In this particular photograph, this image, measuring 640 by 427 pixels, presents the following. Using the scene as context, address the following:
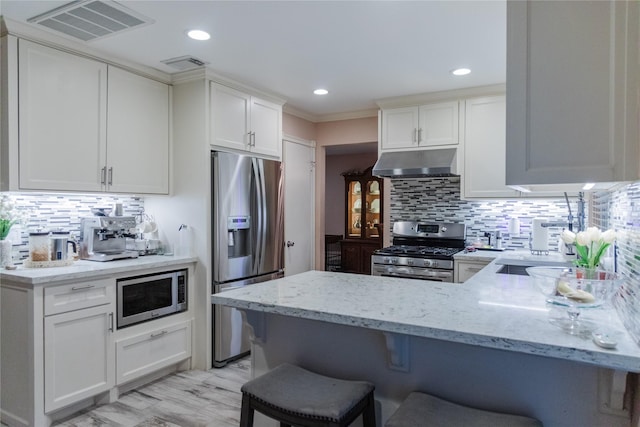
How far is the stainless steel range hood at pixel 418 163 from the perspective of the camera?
377 cm

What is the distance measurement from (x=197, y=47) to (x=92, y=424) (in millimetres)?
2533

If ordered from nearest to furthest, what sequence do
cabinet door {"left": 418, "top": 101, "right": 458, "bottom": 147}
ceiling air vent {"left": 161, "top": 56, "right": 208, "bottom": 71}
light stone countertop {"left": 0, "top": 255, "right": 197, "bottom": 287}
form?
light stone countertop {"left": 0, "top": 255, "right": 197, "bottom": 287} < ceiling air vent {"left": 161, "top": 56, "right": 208, "bottom": 71} < cabinet door {"left": 418, "top": 101, "right": 458, "bottom": 147}

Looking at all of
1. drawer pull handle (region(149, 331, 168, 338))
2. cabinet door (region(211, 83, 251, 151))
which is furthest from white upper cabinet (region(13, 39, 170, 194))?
drawer pull handle (region(149, 331, 168, 338))

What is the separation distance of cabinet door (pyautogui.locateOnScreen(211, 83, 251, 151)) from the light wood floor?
189 centimetres

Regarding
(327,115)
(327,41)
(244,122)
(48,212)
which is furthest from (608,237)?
(327,115)

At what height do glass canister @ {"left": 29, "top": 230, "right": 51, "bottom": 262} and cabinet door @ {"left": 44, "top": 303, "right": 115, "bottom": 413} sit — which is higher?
glass canister @ {"left": 29, "top": 230, "right": 51, "bottom": 262}

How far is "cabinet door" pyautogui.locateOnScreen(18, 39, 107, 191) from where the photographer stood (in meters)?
2.58

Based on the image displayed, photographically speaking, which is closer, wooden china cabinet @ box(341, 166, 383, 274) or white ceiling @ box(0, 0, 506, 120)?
white ceiling @ box(0, 0, 506, 120)

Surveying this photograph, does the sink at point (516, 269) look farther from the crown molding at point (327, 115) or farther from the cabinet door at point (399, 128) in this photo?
the crown molding at point (327, 115)

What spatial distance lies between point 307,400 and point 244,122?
9.35 ft

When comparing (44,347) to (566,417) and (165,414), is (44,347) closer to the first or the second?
(165,414)

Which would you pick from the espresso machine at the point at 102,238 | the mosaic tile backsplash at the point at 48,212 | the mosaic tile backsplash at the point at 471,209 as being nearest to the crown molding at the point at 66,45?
the mosaic tile backsplash at the point at 48,212

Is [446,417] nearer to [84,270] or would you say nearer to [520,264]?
[520,264]

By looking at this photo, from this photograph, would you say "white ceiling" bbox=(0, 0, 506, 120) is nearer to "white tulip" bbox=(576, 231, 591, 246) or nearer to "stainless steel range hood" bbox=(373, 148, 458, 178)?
"stainless steel range hood" bbox=(373, 148, 458, 178)
